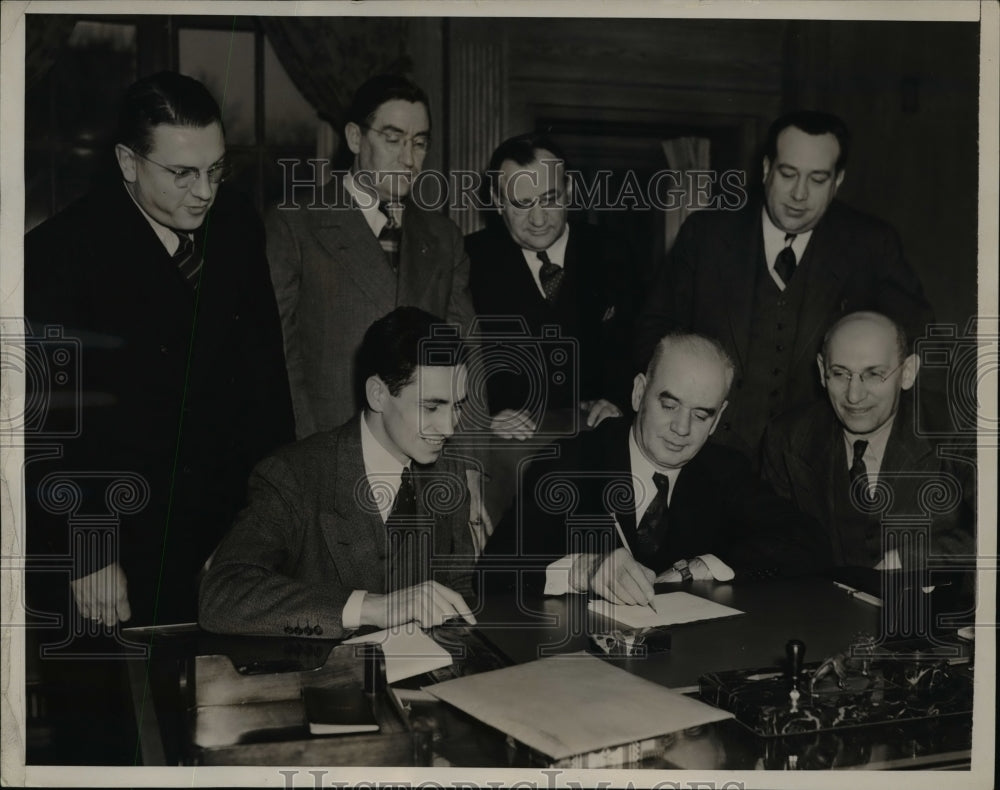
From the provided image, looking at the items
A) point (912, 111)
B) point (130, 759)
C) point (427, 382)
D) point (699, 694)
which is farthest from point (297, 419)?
point (912, 111)

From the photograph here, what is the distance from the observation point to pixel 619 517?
3.09m

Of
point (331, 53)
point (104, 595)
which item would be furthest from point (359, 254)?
point (104, 595)

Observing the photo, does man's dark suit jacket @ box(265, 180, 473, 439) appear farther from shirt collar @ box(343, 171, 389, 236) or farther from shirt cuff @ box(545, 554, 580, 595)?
shirt cuff @ box(545, 554, 580, 595)

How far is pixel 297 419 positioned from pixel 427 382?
0.41 metres

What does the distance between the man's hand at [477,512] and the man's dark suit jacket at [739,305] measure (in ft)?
2.02

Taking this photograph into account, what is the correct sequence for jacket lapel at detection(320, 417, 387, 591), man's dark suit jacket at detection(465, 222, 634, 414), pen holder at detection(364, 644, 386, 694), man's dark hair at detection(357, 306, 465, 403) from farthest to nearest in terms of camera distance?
man's dark suit jacket at detection(465, 222, 634, 414)
man's dark hair at detection(357, 306, 465, 403)
jacket lapel at detection(320, 417, 387, 591)
pen holder at detection(364, 644, 386, 694)

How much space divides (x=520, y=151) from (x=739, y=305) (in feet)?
2.71

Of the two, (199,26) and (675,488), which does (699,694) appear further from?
(199,26)

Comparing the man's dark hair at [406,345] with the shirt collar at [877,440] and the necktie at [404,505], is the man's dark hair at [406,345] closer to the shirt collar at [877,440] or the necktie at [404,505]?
the necktie at [404,505]

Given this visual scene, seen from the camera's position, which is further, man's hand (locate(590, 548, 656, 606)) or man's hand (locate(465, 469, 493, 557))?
man's hand (locate(465, 469, 493, 557))

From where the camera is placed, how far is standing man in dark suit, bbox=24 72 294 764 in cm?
299

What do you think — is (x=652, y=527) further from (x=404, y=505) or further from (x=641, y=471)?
(x=404, y=505)

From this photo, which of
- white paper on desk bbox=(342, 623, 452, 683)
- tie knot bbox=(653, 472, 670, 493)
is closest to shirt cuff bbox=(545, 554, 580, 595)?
tie knot bbox=(653, 472, 670, 493)

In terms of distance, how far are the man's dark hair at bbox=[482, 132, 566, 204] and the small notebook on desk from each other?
1536mm
